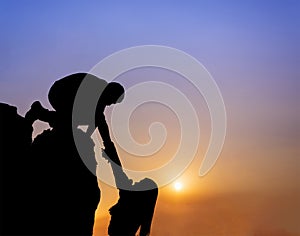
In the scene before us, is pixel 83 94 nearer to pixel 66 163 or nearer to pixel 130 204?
pixel 66 163

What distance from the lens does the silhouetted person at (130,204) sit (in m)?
21.0

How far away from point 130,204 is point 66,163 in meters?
2.67

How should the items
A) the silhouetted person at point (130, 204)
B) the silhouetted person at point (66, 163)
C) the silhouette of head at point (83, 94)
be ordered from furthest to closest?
the silhouette of head at point (83, 94)
the silhouetted person at point (66, 163)
the silhouetted person at point (130, 204)

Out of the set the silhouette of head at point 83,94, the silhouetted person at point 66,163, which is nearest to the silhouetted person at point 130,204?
the silhouetted person at point 66,163

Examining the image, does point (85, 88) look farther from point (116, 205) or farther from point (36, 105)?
point (116, 205)

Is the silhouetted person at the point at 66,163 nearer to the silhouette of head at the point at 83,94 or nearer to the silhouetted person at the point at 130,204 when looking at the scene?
the silhouette of head at the point at 83,94

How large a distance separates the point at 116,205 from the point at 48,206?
2.37m

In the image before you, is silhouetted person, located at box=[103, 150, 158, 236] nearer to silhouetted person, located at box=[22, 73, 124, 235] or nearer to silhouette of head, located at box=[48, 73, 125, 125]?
silhouetted person, located at box=[22, 73, 124, 235]

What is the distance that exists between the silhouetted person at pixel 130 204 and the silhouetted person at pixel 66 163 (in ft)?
2.62

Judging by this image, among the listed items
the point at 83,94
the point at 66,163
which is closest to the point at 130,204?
the point at 66,163

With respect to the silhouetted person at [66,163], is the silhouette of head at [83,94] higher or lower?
higher

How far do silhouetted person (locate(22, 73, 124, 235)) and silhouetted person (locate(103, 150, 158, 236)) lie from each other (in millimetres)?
798

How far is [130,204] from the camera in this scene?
21078mm

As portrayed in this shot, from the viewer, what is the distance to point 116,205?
832 inches
